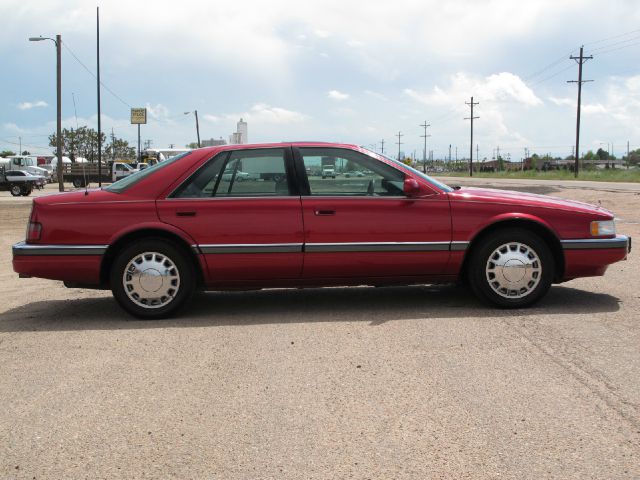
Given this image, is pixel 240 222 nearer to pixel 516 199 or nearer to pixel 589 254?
pixel 516 199

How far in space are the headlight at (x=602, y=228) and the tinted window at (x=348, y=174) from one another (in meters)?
1.76

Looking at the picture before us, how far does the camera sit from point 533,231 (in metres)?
5.98

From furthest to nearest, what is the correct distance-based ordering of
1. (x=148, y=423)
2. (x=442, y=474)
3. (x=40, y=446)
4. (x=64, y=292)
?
(x=64, y=292) → (x=148, y=423) → (x=40, y=446) → (x=442, y=474)

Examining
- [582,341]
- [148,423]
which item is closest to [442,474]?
[148,423]

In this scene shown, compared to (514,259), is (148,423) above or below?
below

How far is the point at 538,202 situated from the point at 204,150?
3.04 meters

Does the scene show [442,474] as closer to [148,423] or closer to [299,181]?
[148,423]

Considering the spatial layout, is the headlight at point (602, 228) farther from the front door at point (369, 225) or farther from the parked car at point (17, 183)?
the parked car at point (17, 183)

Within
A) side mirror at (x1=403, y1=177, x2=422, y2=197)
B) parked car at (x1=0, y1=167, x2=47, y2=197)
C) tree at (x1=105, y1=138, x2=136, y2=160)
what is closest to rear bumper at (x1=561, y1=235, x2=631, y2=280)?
side mirror at (x1=403, y1=177, x2=422, y2=197)

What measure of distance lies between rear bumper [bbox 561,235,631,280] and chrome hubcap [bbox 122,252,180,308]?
343 centimetres

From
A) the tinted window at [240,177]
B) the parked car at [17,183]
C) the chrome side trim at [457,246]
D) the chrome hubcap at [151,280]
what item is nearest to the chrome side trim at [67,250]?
the chrome hubcap at [151,280]

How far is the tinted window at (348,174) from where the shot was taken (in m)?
5.85

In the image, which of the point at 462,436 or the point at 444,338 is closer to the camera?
the point at 462,436

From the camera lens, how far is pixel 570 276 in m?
5.99
